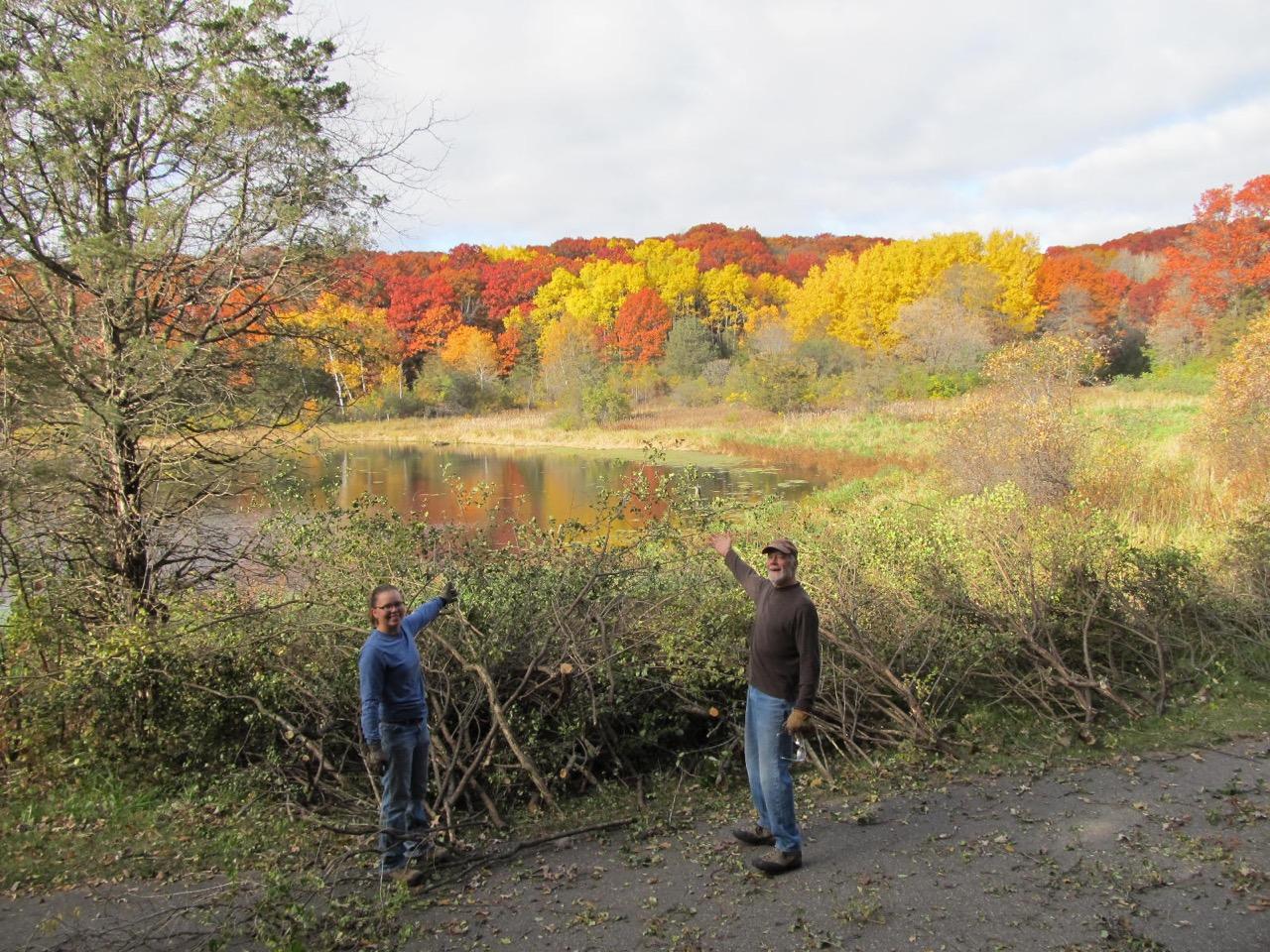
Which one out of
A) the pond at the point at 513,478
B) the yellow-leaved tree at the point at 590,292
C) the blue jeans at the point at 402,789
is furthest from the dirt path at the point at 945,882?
the yellow-leaved tree at the point at 590,292

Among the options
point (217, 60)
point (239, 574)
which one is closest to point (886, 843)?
point (239, 574)

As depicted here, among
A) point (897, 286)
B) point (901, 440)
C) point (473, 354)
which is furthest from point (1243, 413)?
point (473, 354)

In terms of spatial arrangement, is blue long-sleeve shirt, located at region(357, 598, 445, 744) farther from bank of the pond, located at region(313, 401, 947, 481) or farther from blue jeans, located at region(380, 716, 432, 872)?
bank of the pond, located at region(313, 401, 947, 481)

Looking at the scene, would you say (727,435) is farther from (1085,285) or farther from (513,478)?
(1085,285)

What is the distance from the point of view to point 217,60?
7691 mm

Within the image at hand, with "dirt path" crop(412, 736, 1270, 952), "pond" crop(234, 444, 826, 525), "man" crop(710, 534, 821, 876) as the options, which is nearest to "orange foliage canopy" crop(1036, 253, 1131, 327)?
"pond" crop(234, 444, 826, 525)

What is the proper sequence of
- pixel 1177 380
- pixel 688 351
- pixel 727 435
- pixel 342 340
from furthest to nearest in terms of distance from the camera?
pixel 688 351 → pixel 727 435 → pixel 1177 380 → pixel 342 340

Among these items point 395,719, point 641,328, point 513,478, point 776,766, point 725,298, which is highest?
point 725,298

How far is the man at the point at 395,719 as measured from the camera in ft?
15.6

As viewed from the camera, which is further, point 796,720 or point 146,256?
point 146,256

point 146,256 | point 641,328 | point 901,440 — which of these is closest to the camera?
point 146,256

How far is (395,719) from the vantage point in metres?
4.91

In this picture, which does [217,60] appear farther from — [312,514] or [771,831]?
[771,831]

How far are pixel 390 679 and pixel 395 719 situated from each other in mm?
239
